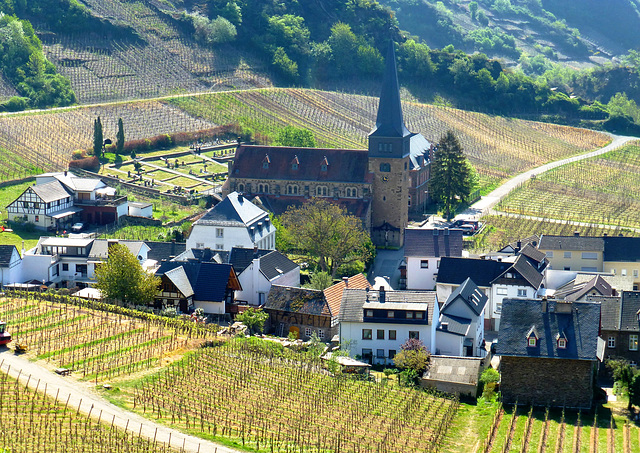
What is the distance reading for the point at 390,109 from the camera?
10612cm

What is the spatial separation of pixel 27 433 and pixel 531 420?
2744cm

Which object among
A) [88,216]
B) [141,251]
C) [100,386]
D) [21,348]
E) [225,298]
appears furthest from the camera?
[88,216]

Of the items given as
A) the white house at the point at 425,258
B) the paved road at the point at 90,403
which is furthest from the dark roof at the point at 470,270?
the paved road at the point at 90,403

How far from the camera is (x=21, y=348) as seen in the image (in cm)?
6494

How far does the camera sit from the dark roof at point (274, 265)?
3332 inches

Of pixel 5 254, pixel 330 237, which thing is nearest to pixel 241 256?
pixel 330 237

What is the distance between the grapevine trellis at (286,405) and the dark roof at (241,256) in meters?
15.9

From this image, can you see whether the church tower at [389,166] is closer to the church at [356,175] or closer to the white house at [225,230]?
the church at [356,175]

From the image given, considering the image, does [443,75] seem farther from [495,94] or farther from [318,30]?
[318,30]

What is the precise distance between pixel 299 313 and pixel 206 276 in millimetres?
8103

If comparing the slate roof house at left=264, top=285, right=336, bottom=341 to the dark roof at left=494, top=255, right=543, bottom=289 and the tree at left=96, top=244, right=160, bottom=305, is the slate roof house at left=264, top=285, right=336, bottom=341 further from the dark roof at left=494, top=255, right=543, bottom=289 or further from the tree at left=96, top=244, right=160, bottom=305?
the dark roof at left=494, top=255, right=543, bottom=289

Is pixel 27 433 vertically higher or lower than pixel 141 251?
lower

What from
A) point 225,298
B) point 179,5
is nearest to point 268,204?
point 225,298

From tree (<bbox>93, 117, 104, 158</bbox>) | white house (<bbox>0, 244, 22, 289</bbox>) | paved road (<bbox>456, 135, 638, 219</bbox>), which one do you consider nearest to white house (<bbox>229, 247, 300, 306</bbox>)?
white house (<bbox>0, 244, 22, 289</bbox>)
